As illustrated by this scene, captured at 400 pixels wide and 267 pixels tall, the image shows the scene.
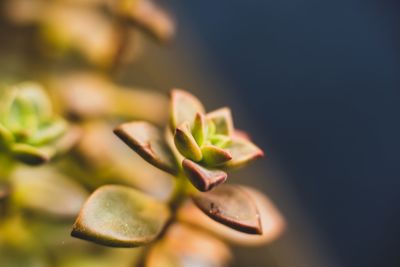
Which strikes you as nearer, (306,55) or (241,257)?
(241,257)

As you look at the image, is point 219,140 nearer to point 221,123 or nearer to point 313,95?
point 221,123

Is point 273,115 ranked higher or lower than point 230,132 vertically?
lower

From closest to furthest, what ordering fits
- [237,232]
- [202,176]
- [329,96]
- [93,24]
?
[202,176]
[237,232]
[93,24]
[329,96]

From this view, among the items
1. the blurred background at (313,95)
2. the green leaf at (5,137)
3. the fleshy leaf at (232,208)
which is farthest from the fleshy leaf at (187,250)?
the blurred background at (313,95)

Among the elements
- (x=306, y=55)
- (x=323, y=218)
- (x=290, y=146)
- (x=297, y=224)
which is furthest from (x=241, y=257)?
(x=306, y=55)

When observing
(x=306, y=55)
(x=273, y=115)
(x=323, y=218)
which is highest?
(x=306, y=55)

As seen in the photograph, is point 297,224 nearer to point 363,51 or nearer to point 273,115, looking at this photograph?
point 273,115

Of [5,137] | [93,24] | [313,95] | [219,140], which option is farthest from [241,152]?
[313,95]

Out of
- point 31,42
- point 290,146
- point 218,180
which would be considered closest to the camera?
point 218,180
